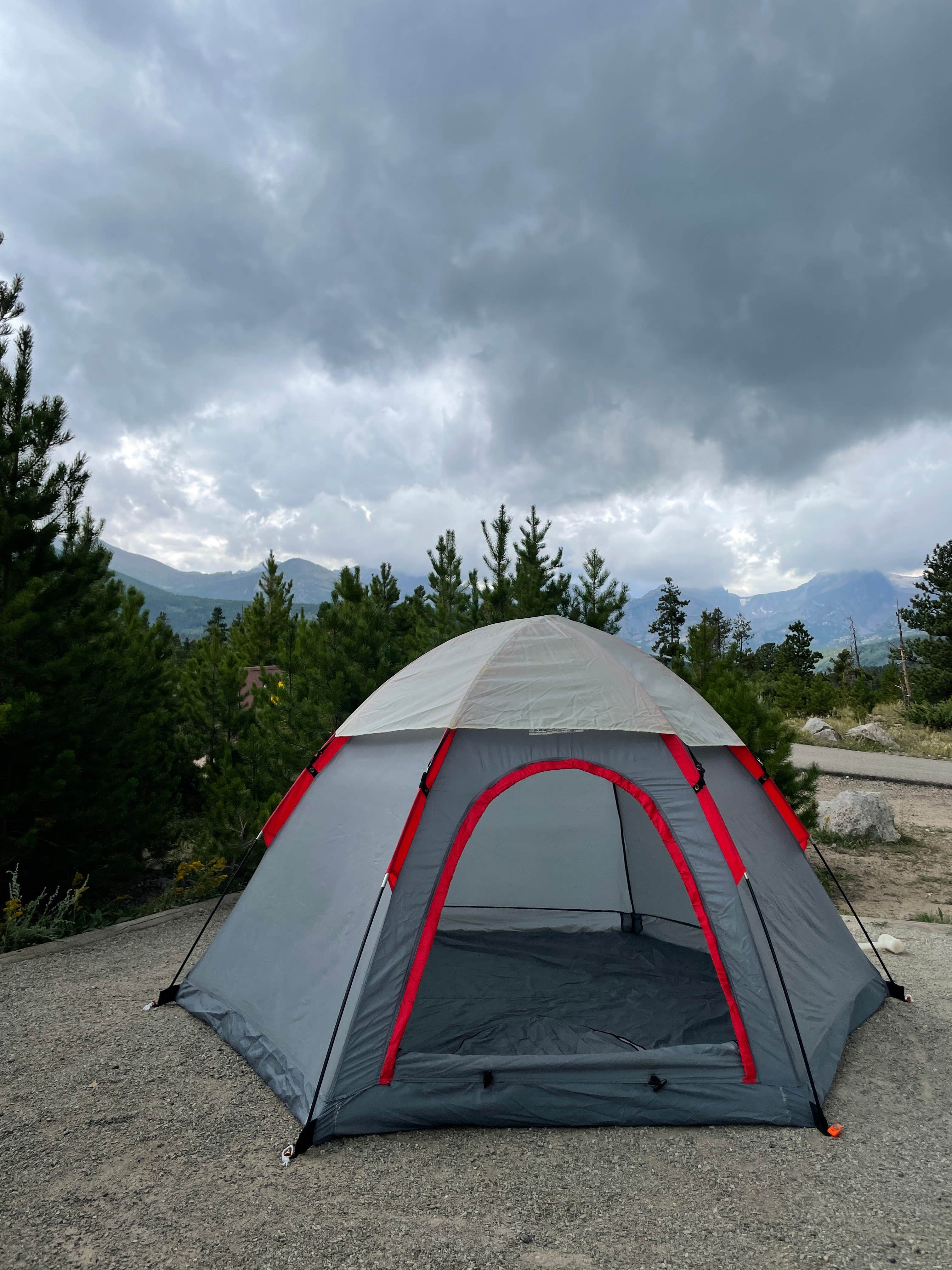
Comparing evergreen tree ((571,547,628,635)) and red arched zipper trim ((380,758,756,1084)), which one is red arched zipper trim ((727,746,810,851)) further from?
evergreen tree ((571,547,628,635))

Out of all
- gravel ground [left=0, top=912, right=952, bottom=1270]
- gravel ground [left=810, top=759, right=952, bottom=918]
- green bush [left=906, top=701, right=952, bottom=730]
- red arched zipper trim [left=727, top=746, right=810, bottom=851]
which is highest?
red arched zipper trim [left=727, top=746, right=810, bottom=851]

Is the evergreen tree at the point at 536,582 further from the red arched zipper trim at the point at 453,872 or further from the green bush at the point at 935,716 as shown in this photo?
the green bush at the point at 935,716

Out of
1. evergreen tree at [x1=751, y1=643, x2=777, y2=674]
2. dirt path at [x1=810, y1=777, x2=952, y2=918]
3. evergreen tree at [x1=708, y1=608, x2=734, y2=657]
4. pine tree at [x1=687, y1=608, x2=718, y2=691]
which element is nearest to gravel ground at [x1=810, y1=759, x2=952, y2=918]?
dirt path at [x1=810, y1=777, x2=952, y2=918]

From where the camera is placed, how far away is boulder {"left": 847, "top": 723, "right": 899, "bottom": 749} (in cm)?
1775

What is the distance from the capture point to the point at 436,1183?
8.41ft

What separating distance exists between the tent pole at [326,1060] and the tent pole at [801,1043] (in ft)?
5.77

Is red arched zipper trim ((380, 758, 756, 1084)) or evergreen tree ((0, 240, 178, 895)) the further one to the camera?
evergreen tree ((0, 240, 178, 895))

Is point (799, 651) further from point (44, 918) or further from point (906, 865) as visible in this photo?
point (44, 918)

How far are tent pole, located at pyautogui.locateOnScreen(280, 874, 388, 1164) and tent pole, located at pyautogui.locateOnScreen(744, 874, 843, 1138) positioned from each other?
5.77ft

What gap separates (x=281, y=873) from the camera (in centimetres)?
394

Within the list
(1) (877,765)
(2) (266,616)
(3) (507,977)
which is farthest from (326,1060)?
(2) (266,616)

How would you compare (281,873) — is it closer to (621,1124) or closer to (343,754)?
(343,754)

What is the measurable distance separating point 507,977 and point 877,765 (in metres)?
13.2

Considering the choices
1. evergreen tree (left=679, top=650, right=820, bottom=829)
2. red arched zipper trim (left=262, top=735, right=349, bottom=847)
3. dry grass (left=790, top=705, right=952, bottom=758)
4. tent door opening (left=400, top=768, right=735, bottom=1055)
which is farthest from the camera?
dry grass (left=790, top=705, right=952, bottom=758)
